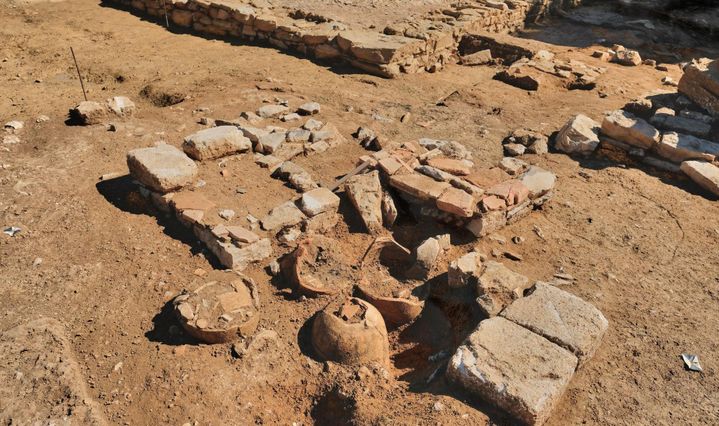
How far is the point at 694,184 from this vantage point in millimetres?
6570

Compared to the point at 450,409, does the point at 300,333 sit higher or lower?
lower

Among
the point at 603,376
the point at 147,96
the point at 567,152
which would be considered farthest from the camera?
the point at 147,96

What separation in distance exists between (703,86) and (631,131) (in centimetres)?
179

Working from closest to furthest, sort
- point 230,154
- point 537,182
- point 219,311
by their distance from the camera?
point 219,311 → point 537,182 → point 230,154

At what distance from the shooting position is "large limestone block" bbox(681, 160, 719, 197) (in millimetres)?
6352

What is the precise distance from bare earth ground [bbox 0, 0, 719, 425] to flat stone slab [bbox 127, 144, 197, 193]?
307mm

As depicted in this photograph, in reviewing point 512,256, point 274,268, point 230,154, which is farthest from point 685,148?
point 230,154

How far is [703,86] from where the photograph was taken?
7688 millimetres

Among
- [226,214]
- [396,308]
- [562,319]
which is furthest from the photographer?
[226,214]

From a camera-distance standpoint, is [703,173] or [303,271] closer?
[303,271]

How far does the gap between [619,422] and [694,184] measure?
4151 mm

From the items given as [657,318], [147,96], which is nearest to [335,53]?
[147,96]

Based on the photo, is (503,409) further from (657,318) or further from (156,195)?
(156,195)

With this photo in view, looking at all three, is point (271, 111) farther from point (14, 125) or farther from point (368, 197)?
point (14, 125)
